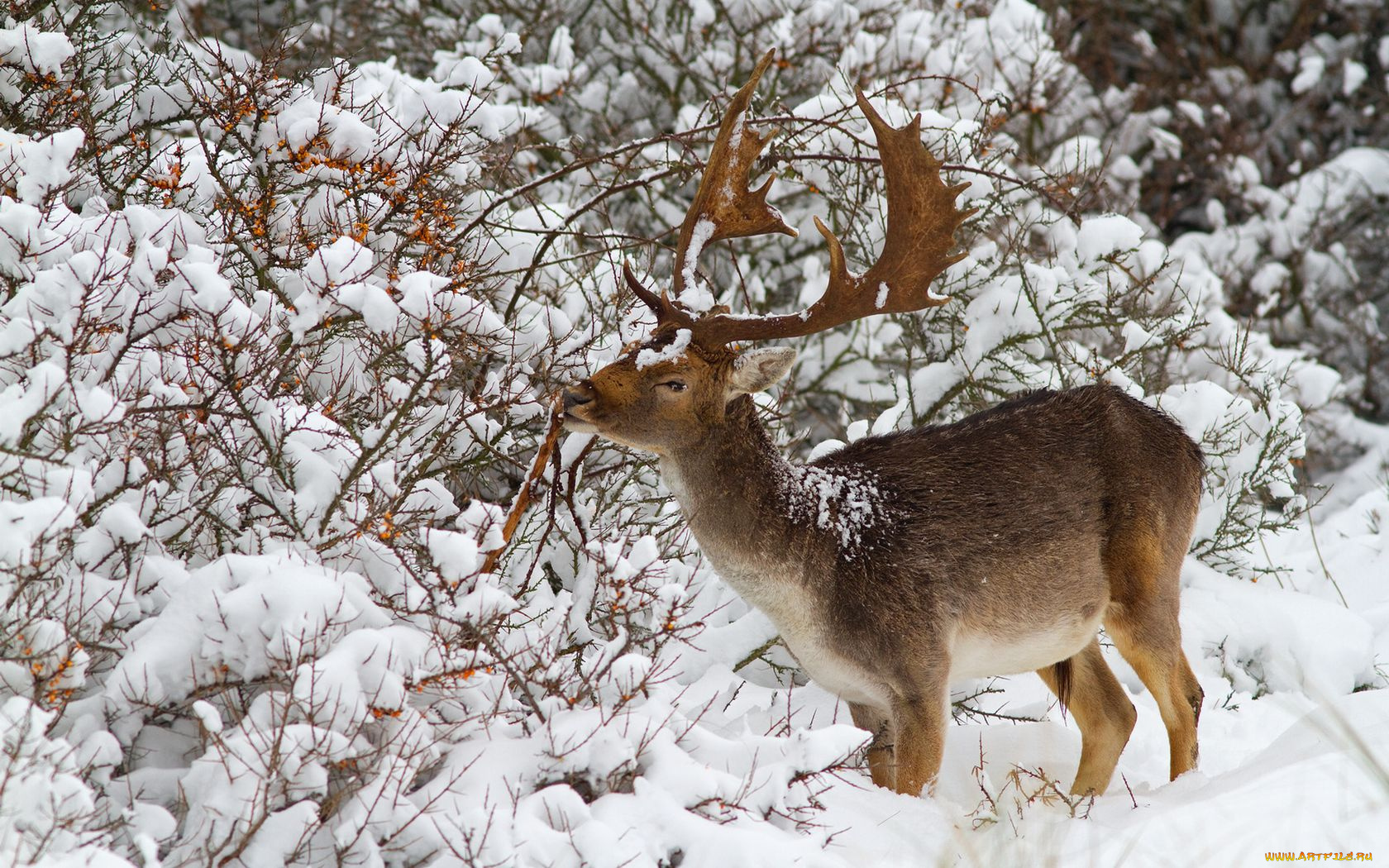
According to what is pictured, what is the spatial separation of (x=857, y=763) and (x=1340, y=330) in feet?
34.7

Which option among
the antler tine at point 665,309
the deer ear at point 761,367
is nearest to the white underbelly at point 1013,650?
the deer ear at point 761,367

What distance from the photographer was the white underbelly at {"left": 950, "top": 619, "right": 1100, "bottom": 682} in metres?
5.18

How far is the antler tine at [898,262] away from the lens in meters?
4.81

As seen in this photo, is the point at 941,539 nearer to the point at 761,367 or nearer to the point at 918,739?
the point at 918,739

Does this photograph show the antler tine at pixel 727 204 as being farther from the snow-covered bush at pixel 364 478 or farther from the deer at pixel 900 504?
the snow-covered bush at pixel 364 478

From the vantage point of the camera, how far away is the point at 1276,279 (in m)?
11.9

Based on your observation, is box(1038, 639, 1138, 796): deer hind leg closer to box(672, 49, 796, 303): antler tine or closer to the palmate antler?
the palmate antler

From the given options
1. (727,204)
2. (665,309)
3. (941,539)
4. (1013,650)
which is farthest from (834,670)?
(727,204)

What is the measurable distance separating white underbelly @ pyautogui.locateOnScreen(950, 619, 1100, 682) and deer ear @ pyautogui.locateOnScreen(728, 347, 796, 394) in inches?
51.2

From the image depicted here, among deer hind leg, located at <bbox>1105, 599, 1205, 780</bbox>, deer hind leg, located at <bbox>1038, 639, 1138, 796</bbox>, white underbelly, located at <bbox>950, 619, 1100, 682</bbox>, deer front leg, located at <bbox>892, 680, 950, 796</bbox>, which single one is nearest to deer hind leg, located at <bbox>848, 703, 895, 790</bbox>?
deer front leg, located at <bbox>892, 680, 950, 796</bbox>

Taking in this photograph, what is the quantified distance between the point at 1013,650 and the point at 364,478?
2.71 meters

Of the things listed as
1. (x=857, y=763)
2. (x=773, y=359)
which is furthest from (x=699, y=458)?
(x=857, y=763)

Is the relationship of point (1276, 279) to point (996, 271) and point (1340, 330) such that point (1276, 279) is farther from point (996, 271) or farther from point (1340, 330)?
point (996, 271)

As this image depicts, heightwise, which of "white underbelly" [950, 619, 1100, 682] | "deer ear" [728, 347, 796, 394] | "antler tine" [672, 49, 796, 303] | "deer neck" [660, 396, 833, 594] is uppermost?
"antler tine" [672, 49, 796, 303]
